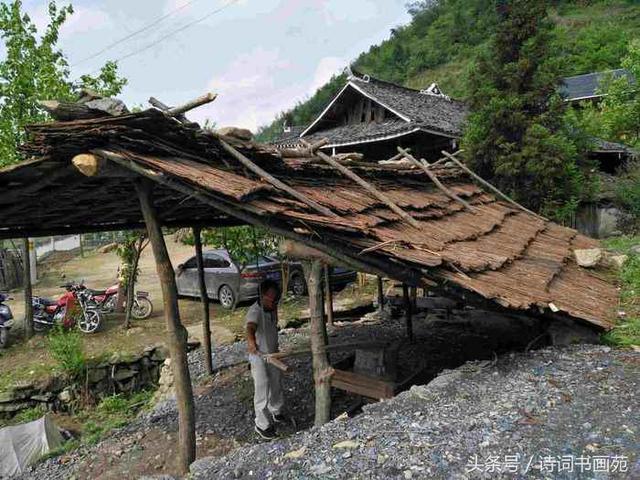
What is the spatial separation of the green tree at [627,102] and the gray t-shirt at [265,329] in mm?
14200

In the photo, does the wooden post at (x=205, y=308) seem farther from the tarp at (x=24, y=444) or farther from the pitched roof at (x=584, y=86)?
the pitched roof at (x=584, y=86)

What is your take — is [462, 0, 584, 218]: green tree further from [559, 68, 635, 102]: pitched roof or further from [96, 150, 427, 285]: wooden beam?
[559, 68, 635, 102]: pitched roof

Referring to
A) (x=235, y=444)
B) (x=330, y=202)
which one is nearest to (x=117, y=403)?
(x=235, y=444)

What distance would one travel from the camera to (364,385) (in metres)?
4.96

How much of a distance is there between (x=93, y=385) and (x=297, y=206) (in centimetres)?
724

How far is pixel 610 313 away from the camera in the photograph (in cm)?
466

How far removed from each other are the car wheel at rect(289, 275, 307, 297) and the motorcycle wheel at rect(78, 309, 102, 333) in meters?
4.99

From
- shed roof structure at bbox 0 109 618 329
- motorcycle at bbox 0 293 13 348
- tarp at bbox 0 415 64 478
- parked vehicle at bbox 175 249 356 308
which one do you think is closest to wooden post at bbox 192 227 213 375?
shed roof structure at bbox 0 109 618 329

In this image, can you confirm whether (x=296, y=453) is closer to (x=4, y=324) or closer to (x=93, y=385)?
(x=93, y=385)

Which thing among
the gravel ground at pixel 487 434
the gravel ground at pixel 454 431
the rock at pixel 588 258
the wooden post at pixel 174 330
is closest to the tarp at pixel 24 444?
the gravel ground at pixel 454 431

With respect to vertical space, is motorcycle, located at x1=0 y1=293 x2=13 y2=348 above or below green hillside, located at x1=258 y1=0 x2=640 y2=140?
below

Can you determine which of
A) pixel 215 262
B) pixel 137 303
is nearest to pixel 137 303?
pixel 137 303

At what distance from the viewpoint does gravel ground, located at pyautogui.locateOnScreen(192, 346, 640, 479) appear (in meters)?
2.57

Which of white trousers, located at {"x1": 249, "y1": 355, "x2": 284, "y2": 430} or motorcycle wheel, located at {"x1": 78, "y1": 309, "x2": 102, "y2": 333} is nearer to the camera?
white trousers, located at {"x1": 249, "y1": 355, "x2": 284, "y2": 430}
